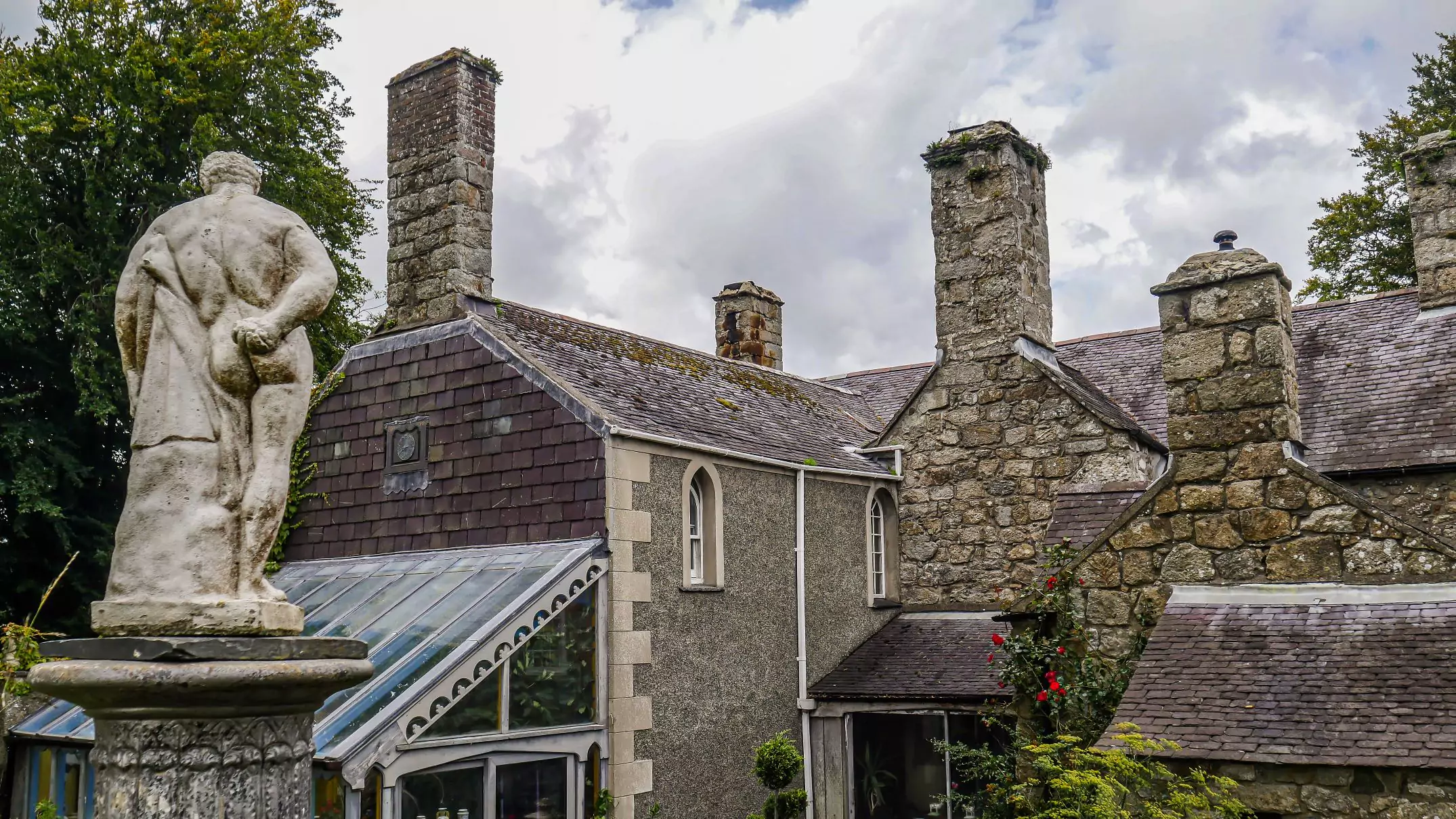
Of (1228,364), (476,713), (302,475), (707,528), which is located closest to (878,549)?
(707,528)

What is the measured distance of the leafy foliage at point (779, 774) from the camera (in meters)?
11.4

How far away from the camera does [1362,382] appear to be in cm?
1284

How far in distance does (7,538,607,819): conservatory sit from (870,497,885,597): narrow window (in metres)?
4.72

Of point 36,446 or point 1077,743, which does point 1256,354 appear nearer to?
point 1077,743

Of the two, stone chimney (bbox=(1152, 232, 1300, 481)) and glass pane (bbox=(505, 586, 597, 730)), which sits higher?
stone chimney (bbox=(1152, 232, 1300, 481))

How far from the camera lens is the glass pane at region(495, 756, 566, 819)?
9.43 meters

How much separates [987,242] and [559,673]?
722cm

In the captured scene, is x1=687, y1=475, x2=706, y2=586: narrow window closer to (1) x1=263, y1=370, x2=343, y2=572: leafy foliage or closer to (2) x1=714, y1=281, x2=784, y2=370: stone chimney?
(1) x1=263, y1=370, x2=343, y2=572: leafy foliage

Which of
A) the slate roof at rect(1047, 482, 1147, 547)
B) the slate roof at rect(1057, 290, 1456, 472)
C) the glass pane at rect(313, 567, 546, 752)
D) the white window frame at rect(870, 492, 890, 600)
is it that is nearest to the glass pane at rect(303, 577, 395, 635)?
the glass pane at rect(313, 567, 546, 752)

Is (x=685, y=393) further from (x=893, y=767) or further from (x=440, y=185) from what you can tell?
(x=893, y=767)

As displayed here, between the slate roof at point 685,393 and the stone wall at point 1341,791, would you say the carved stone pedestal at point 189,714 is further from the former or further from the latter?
the slate roof at point 685,393

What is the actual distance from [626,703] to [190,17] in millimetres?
13319

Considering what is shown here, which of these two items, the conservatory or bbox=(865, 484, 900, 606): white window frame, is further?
bbox=(865, 484, 900, 606): white window frame

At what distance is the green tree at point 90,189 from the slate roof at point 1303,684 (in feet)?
44.0
